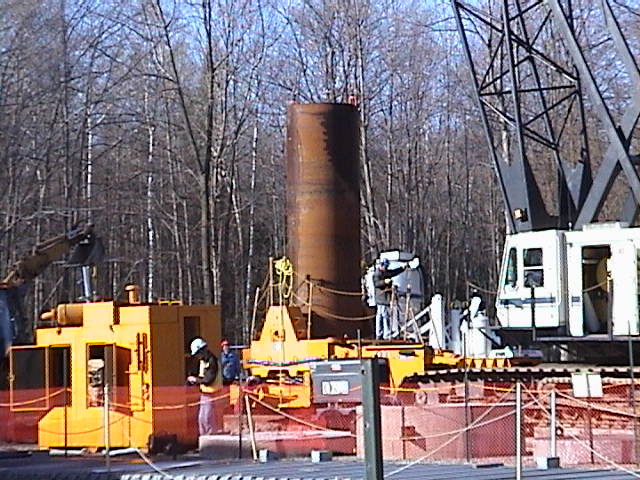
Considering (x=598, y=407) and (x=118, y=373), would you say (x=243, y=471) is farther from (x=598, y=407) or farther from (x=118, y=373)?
(x=118, y=373)

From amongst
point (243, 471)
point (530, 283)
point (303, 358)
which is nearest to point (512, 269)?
point (530, 283)

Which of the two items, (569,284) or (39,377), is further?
(569,284)

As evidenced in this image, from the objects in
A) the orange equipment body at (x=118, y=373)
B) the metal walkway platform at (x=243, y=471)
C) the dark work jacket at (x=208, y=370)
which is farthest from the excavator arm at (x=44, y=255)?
the metal walkway platform at (x=243, y=471)

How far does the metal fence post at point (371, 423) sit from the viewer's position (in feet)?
27.8

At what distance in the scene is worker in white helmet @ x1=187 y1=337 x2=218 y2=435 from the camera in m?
21.0

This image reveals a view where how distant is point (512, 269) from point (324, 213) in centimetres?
418

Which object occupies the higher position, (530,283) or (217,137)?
(217,137)

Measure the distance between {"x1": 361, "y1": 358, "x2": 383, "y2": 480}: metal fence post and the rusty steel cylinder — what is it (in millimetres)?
17830

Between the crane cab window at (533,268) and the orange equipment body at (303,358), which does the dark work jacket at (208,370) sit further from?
the crane cab window at (533,268)

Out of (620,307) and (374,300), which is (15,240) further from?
(620,307)

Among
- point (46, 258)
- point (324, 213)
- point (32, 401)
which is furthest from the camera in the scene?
point (324, 213)

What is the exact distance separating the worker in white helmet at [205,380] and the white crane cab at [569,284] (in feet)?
19.7

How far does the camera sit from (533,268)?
24438 millimetres

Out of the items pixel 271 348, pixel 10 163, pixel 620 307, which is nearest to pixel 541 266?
pixel 620 307
